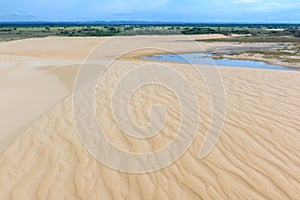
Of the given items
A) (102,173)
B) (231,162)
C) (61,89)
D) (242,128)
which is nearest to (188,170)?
(231,162)

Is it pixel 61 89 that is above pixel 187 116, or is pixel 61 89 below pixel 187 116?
below

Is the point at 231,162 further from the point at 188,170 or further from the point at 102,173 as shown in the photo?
the point at 102,173

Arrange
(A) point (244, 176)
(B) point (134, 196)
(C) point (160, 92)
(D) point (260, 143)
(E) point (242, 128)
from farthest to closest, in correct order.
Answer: (C) point (160, 92) → (E) point (242, 128) → (D) point (260, 143) → (A) point (244, 176) → (B) point (134, 196)

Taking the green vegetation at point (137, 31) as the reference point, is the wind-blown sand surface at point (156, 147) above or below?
above

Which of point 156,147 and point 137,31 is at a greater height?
point 156,147

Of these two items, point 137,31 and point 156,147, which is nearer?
point 156,147

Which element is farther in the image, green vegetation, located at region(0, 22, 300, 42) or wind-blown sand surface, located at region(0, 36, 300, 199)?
green vegetation, located at region(0, 22, 300, 42)

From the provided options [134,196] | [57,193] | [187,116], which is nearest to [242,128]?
[187,116]

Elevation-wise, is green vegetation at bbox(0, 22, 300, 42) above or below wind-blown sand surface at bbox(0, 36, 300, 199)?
below

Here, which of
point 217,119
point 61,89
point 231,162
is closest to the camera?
point 231,162

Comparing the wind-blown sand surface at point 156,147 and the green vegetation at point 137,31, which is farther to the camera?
the green vegetation at point 137,31

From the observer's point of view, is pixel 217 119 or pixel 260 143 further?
pixel 217 119
